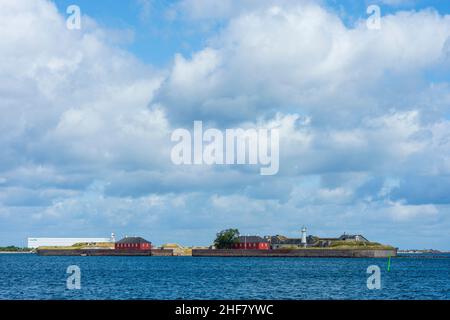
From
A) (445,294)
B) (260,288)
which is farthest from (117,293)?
(445,294)

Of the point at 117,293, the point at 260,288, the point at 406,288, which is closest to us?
the point at 117,293

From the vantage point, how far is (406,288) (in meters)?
74.5

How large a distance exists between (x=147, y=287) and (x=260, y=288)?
42.7 ft
